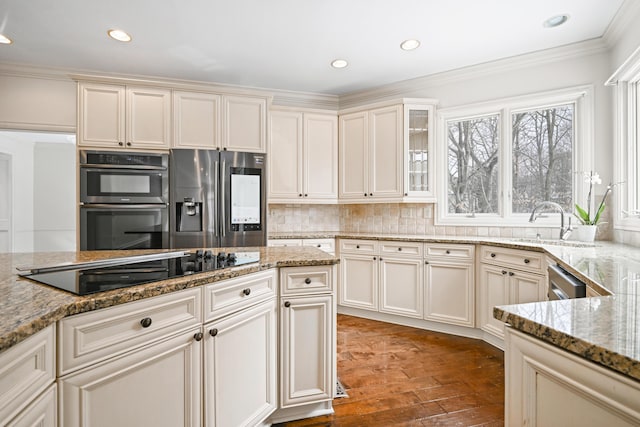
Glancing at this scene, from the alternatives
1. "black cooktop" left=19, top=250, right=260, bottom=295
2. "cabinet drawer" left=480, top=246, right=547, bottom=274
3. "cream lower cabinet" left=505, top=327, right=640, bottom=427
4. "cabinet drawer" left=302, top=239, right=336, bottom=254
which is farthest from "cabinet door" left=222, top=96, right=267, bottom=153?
"cream lower cabinet" left=505, top=327, right=640, bottom=427

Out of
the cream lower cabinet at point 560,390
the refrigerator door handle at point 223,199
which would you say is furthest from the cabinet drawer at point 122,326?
the refrigerator door handle at point 223,199

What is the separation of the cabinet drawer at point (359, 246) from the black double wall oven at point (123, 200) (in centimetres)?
183

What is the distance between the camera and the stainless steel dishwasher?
58.7 inches

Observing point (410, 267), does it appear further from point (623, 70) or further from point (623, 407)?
point (623, 407)

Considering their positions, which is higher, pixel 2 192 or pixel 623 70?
pixel 623 70

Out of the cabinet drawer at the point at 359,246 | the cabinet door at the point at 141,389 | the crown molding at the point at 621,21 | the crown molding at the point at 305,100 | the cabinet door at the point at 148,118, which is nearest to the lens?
the cabinet door at the point at 141,389

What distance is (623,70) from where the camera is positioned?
2443 millimetres

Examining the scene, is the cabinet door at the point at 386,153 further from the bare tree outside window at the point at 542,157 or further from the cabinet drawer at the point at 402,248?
the bare tree outside window at the point at 542,157

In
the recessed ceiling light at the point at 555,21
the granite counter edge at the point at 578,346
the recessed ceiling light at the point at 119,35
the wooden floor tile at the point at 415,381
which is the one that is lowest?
the wooden floor tile at the point at 415,381

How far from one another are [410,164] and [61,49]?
3542mm

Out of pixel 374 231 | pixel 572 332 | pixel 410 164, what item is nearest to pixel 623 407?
pixel 572 332

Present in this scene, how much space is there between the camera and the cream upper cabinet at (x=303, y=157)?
3.81 metres

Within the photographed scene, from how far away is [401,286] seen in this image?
130 inches

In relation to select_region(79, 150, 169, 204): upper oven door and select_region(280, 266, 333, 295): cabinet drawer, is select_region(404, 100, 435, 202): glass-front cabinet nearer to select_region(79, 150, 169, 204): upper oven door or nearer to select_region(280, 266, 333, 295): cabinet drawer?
select_region(280, 266, 333, 295): cabinet drawer
